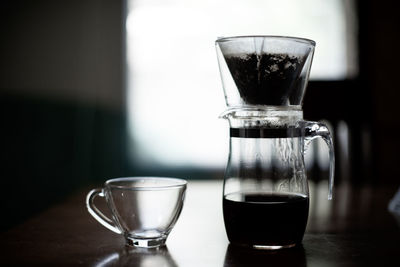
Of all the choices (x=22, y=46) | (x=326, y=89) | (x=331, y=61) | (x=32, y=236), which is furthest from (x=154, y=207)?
(x=22, y=46)

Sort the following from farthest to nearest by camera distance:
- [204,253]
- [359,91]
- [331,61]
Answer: [331,61] → [359,91] → [204,253]

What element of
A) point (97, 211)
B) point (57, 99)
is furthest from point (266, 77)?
point (57, 99)

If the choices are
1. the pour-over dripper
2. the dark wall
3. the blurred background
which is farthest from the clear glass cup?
the dark wall

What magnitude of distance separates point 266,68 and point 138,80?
7.60ft

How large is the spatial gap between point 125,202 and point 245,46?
0.23 meters

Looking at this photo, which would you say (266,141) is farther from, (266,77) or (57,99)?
(57,99)

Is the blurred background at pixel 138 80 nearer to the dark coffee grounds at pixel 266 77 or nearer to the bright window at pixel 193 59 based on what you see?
the bright window at pixel 193 59

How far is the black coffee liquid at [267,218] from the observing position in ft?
1.91

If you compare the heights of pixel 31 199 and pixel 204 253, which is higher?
pixel 204 253

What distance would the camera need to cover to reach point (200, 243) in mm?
623

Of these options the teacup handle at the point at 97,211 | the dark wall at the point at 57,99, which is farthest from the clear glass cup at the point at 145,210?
the dark wall at the point at 57,99

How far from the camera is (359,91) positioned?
143 centimetres

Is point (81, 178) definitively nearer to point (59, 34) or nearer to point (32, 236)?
point (59, 34)

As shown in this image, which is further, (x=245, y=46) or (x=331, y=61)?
(x=331, y=61)
